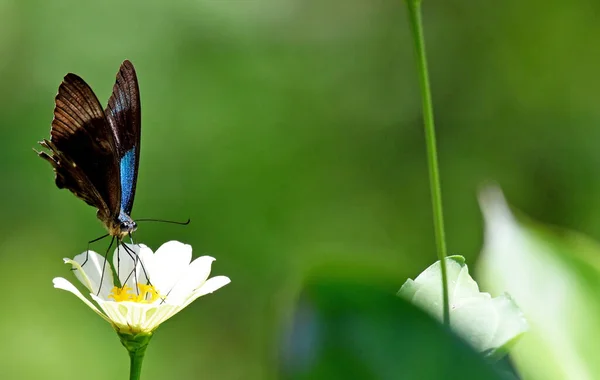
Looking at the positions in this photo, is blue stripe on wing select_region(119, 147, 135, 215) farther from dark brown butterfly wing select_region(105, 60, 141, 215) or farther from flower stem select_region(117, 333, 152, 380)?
flower stem select_region(117, 333, 152, 380)

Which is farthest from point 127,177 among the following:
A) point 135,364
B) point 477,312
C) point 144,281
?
point 477,312

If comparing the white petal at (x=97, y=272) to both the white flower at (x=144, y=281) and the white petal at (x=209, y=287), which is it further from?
the white petal at (x=209, y=287)

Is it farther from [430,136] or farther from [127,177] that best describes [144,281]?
[430,136]

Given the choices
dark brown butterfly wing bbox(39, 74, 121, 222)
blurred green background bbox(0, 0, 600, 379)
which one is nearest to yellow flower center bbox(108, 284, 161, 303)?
dark brown butterfly wing bbox(39, 74, 121, 222)

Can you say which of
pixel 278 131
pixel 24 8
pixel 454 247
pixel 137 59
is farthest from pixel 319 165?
pixel 24 8

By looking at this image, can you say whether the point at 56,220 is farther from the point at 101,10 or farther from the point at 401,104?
the point at 401,104

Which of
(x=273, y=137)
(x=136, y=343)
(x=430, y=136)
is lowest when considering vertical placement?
(x=136, y=343)
